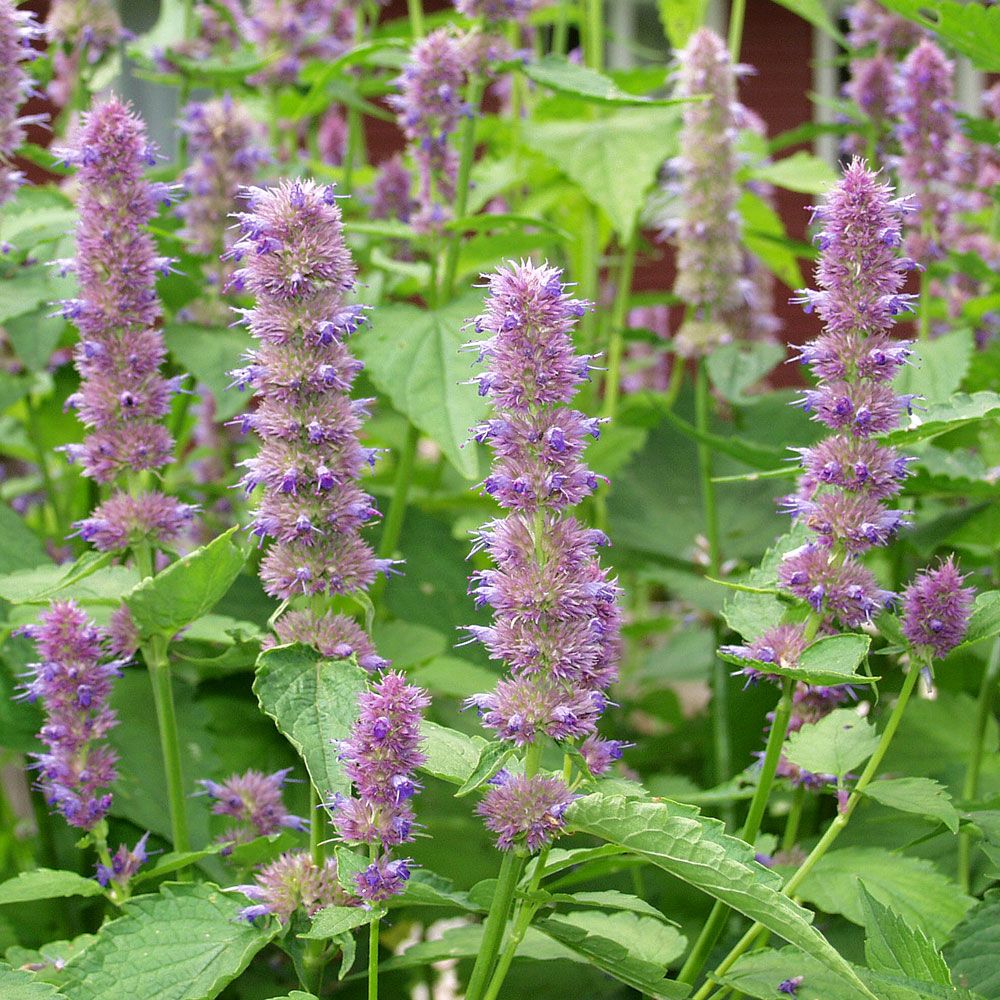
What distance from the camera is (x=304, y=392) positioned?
5.76 feet

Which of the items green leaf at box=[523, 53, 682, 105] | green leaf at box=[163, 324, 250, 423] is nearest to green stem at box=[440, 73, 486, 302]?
green leaf at box=[523, 53, 682, 105]

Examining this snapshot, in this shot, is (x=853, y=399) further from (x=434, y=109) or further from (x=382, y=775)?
(x=434, y=109)

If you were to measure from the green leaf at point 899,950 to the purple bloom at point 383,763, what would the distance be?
64 centimetres

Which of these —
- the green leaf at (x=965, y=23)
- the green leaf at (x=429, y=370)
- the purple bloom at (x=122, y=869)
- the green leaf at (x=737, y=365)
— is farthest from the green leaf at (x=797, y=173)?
the purple bloom at (x=122, y=869)

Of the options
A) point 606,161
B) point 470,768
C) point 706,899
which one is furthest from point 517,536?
point 606,161

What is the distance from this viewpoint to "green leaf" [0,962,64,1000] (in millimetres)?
1562

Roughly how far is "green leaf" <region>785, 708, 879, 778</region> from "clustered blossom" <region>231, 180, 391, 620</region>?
0.70m

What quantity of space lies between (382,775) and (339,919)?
17 cm

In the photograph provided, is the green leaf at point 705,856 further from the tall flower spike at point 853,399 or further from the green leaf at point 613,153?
the green leaf at point 613,153

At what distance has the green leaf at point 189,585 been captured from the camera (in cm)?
171

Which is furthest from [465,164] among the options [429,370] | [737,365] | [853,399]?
[853,399]

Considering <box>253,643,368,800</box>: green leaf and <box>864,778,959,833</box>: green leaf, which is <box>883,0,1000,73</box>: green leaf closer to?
<box>864,778,959,833</box>: green leaf

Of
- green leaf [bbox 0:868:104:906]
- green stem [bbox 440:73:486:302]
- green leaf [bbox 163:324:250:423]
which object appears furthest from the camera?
green stem [bbox 440:73:486:302]

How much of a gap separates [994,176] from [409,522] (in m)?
2.07
